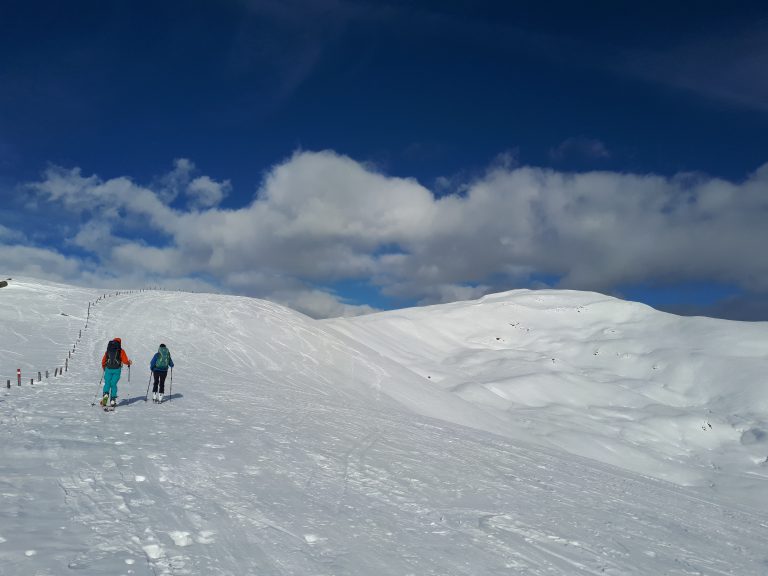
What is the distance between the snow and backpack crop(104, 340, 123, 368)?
52.4 inches

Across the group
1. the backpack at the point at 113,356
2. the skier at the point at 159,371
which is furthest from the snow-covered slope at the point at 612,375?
the backpack at the point at 113,356

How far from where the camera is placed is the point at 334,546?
294 inches

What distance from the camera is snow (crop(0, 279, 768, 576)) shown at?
714 cm

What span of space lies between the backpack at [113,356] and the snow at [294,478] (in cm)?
133

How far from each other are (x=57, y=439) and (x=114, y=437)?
1.11m

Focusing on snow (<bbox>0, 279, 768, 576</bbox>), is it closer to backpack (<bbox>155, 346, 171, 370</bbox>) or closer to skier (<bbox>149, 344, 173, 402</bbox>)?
skier (<bbox>149, 344, 173, 402</bbox>)

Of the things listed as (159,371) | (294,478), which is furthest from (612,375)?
(294,478)

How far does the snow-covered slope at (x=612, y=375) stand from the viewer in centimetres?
4056

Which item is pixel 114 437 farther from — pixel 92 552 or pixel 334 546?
pixel 334 546

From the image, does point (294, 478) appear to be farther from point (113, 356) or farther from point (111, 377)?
point (113, 356)

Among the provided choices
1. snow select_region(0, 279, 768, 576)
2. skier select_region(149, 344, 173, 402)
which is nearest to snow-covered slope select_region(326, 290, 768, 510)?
snow select_region(0, 279, 768, 576)

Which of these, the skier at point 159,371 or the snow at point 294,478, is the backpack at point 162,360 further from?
the snow at point 294,478

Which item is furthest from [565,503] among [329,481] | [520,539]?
[329,481]

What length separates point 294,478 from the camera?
34.4ft
